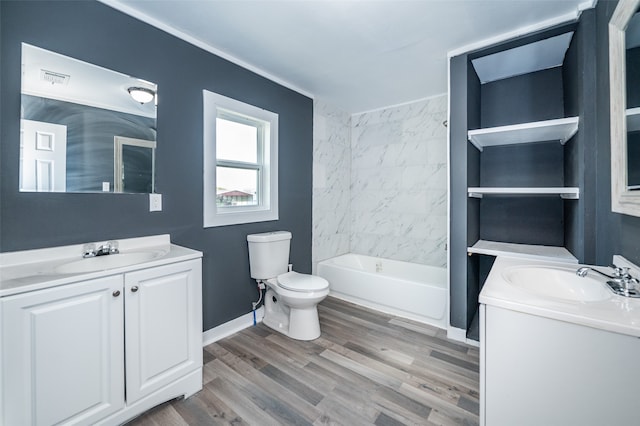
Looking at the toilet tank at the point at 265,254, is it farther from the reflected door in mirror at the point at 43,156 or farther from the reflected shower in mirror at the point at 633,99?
the reflected shower in mirror at the point at 633,99

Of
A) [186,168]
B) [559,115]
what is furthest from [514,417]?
[559,115]

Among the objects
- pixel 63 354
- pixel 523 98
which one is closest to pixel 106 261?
pixel 63 354

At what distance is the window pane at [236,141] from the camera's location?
240 cm

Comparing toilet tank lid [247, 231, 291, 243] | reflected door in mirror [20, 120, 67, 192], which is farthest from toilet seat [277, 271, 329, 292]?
reflected door in mirror [20, 120, 67, 192]

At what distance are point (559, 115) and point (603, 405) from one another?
250 centimetres

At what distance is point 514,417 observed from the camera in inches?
36.9

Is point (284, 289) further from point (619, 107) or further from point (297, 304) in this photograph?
point (619, 107)

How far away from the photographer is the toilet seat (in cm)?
220

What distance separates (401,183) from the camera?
348cm

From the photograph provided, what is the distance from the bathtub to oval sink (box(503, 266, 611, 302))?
1.14 metres

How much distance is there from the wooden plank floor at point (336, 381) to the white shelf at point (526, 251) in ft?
2.62

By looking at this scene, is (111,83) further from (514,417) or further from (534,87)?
(534,87)

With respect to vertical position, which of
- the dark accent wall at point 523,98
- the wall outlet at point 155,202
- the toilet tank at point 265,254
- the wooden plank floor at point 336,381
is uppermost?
the dark accent wall at point 523,98

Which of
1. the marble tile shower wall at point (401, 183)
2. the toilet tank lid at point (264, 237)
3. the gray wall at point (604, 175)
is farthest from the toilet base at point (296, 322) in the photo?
the gray wall at point (604, 175)
